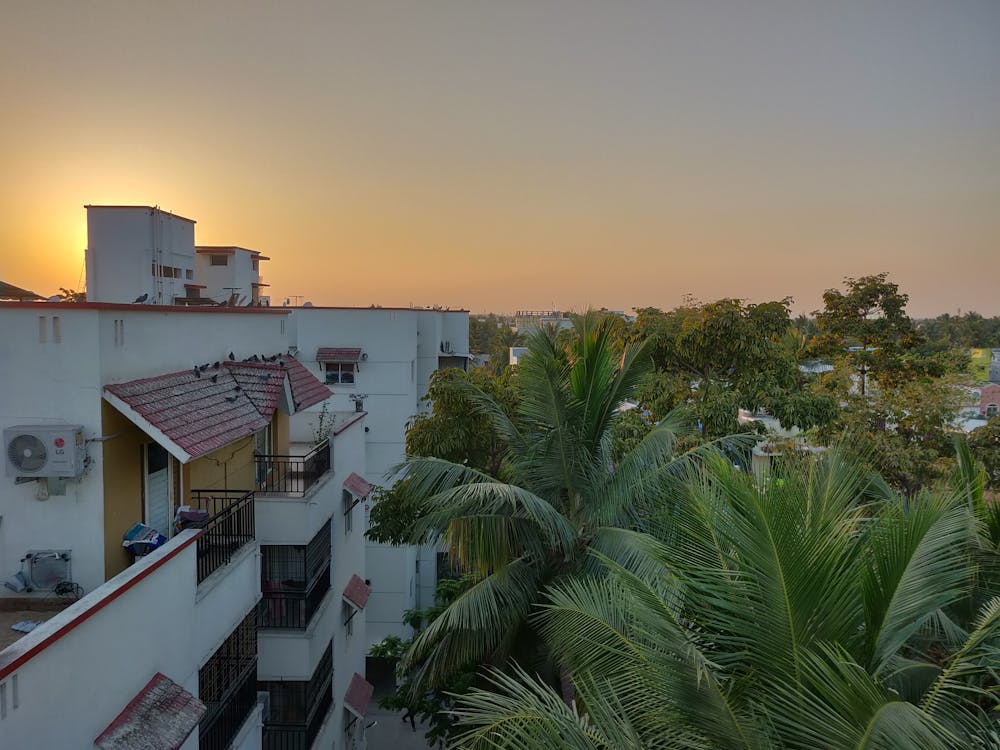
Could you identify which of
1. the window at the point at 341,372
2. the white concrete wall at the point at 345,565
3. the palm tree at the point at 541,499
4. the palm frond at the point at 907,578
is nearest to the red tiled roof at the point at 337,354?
the window at the point at 341,372

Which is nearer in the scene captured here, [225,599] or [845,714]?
[845,714]

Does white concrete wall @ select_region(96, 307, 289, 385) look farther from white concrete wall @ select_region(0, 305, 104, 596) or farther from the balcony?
the balcony

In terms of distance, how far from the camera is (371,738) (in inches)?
826

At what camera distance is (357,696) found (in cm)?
1691

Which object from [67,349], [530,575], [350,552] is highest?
[67,349]

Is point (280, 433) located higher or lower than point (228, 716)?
higher

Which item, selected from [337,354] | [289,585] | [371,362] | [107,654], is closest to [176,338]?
[289,585]

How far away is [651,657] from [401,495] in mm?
11367

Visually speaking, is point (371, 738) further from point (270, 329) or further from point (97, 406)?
point (97, 406)

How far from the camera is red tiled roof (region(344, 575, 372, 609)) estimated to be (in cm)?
1652

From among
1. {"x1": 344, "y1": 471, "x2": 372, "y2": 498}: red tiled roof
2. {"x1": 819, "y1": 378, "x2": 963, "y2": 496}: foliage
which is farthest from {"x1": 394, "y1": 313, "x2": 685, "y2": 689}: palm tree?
{"x1": 819, "y1": 378, "x2": 963, "y2": 496}: foliage

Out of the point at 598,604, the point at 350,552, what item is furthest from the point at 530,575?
the point at 350,552

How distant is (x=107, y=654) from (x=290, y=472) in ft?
23.4

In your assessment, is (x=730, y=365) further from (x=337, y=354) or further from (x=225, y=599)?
(x=337, y=354)
